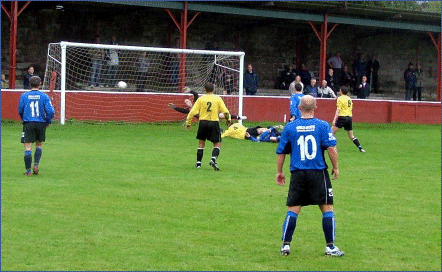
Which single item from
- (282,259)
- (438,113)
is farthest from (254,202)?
(438,113)

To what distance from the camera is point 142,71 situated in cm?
2917

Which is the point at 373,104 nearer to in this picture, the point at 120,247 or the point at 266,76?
the point at 266,76

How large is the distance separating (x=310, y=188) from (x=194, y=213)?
270 centimetres

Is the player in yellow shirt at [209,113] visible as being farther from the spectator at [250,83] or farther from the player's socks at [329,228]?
the spectator at [250,83]

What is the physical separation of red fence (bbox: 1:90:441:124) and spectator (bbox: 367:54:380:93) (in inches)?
182

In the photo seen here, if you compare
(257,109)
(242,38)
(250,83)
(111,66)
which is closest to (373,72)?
(242,38)

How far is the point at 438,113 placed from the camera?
109 ft

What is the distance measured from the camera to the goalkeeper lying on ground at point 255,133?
21.6 meters

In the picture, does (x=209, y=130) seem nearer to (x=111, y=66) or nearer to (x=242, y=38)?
(x=111, y=66)

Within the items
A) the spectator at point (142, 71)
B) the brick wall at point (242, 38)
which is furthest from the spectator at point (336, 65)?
the spectator at point (142, 71)

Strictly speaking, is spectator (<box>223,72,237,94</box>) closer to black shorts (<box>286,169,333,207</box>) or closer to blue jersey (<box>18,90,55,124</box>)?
blue jersey (<box>18,90,55,124</box>)

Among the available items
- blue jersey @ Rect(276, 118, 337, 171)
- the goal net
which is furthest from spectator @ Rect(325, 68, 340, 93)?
blue jersey @ Rect(276, 118, 337, 171)

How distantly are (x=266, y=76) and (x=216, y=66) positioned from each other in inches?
337

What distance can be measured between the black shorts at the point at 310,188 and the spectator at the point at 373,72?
29.6 meters
